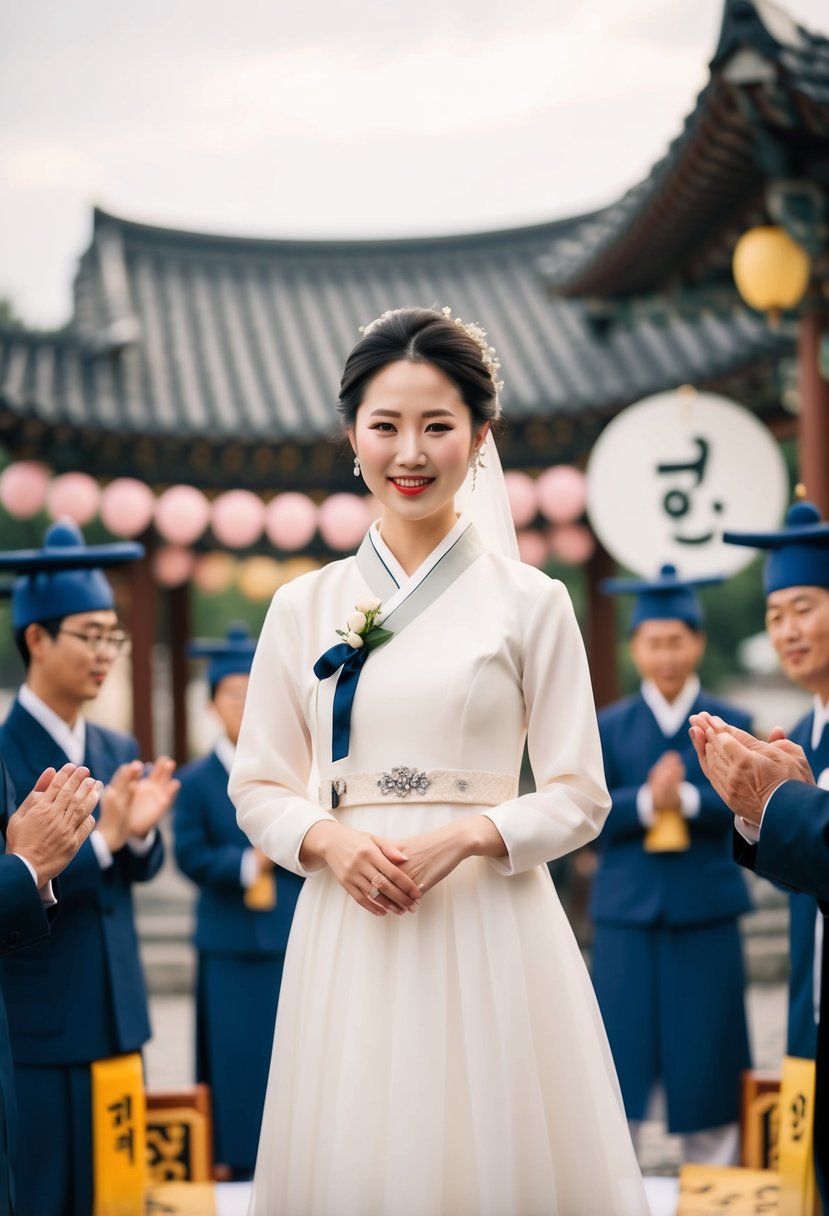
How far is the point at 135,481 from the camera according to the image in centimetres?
1055

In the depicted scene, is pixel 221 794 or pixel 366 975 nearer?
pixel 366 975

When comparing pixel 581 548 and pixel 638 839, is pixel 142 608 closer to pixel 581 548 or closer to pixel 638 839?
pixel 581 548

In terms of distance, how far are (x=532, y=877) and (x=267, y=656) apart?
0.71 meters

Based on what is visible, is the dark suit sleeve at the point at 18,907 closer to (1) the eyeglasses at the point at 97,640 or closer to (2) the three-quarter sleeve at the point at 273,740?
(2) the three-quarter sleeve at the point at 273,740

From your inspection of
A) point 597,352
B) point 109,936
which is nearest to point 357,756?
point 109,936

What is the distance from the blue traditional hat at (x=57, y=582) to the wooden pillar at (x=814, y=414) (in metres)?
3.64

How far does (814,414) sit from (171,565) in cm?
620

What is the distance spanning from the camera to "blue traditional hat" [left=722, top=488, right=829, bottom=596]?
12.1ft

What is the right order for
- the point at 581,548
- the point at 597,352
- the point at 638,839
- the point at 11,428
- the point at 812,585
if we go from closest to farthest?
1. the point at 812,585
2. the point at 638,839
3. the point at 11,428
4. the point at 581,548
5. the point at 597,352

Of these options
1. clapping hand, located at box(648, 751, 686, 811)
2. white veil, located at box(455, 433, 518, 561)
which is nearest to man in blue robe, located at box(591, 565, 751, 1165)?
clapping hand, located at box(648, 751, 686, 811)

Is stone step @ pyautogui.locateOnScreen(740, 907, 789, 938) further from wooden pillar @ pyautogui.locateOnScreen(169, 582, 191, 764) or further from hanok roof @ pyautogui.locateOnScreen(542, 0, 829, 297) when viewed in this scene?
wooden pillar @ pyautogui.locateOnScreen(169, 582, 191, 764)

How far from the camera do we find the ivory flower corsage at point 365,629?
2.71m

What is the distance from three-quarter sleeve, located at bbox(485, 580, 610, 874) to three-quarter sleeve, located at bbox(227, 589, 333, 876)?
1.32ft

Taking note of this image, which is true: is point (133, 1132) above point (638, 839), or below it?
below
